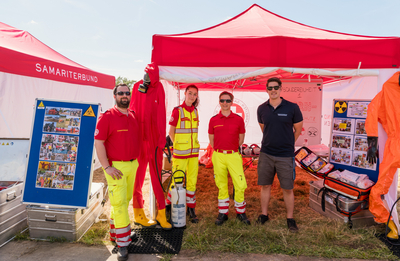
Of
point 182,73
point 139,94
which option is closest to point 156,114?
point 139,94

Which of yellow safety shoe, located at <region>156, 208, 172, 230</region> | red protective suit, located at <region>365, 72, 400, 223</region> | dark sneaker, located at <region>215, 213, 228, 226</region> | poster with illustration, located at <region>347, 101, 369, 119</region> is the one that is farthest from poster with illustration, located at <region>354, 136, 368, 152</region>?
yellow safety shoe, located at <region>156, 208, 172, 230</region>

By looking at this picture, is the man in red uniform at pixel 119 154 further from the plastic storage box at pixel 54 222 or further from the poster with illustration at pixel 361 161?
the poster with illustration at pixel 361 161

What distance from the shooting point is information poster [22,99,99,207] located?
2.70 m

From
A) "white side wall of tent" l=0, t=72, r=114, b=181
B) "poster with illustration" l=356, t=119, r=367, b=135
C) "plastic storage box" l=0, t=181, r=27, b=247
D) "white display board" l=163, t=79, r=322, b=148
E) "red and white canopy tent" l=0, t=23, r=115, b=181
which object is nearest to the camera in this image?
"plastic storage box" l=0, t=181, r=27, b=247

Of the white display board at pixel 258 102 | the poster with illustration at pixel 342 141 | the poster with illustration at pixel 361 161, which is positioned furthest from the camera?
the white display board at pixel 258 102

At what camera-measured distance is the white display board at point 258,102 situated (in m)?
4.77

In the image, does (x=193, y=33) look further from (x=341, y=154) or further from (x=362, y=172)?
(x=362, y=172)

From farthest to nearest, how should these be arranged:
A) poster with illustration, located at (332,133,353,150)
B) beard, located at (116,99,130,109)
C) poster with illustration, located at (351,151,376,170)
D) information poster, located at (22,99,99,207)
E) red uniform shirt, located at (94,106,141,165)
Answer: poster with illustration, located at (332,133,353,150) < poster with illustration, located at (351,151,376,170) < information poster, located at (22,99,99,207) < beard, located at (116,99,130,109) < red uniform shirt, located at (94,106,141,165)

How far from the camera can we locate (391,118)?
2.70m

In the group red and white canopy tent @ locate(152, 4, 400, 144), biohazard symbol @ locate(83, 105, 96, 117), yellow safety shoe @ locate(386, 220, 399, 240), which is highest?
red and white canopy tent @ locate(152, 4, 400, 144)

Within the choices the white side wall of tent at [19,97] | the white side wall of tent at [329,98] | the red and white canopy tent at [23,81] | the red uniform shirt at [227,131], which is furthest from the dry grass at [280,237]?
the white side wall of tent at [19,97]

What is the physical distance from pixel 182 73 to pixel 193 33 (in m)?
0.80

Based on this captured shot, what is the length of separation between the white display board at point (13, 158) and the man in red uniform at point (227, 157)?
257 cm

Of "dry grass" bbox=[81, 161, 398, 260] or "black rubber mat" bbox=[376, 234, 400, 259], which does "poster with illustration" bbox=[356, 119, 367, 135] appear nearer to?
"dry grass" bbox=[81, 161, 398, 260]
